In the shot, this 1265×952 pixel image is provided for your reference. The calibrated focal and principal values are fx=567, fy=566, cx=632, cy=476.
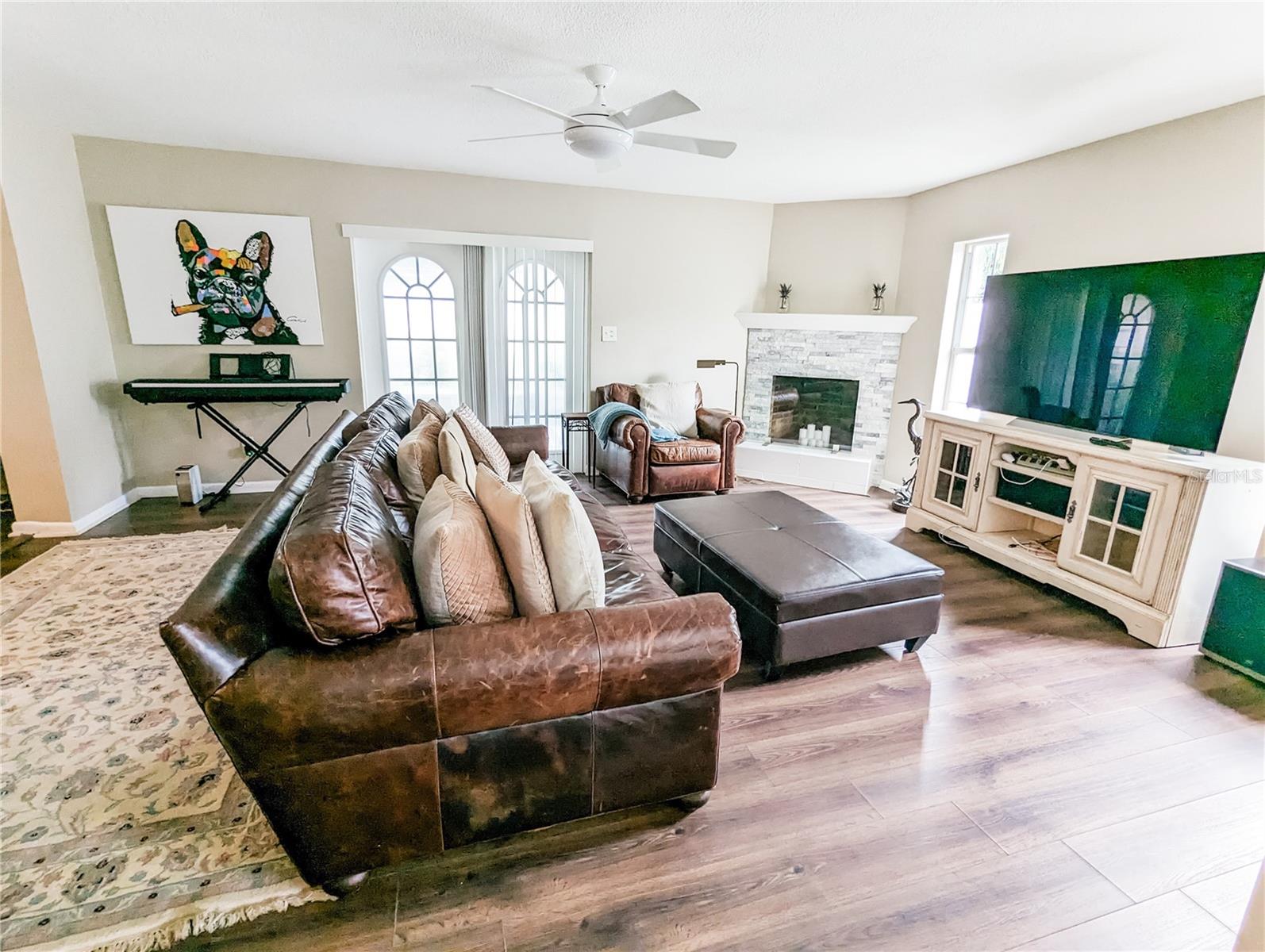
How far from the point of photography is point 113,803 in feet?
5.19

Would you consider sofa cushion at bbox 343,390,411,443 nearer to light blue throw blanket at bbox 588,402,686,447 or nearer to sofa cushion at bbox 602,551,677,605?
sofa cushion at bbox 602,551,677,605

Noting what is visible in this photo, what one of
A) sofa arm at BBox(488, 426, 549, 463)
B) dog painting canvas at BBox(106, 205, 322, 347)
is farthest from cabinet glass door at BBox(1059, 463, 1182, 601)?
dog painting canvas at BBox(106, 205, 322, 347)

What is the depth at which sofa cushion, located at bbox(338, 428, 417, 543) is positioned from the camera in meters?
1.88

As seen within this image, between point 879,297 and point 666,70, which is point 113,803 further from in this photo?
point 879,297

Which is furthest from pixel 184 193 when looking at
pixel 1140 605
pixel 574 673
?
pixel 1140 605

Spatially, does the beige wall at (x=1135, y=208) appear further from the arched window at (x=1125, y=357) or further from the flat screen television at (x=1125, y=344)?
the arched window at (x=1125, y=357)

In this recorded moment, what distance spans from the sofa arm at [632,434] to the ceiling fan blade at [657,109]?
2.03m

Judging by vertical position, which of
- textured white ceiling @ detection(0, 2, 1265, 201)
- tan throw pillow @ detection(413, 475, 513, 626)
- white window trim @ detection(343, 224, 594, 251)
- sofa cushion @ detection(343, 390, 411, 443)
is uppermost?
textured white ceiling @ detection(0, 2, 1265, 201)

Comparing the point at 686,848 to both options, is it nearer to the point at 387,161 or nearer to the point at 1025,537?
the point at 1025,537

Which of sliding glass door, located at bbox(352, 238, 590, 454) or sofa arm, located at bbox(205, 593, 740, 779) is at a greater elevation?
sliding glass door, located at bbox(352, 238, 590, 454)

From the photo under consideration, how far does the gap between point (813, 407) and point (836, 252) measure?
53.2 inches

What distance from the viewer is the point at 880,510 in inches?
172

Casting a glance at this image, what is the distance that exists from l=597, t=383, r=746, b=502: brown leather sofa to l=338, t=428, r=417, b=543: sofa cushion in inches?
84.8

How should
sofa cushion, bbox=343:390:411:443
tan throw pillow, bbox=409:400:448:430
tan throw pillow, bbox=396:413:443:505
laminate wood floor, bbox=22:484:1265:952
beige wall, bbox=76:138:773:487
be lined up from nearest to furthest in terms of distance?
laminate wood floor, bbox=22:484:1265:952 < tan throw pillow, bbox=396:413:443:505 < sofa cushion, bbox=343:390:411:443 < tan throw pillow, bbox=409:400:448:430 < beige wall, bbox=76:138:773:487
